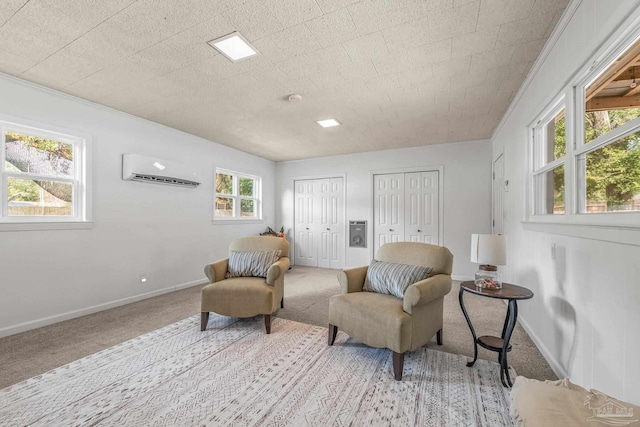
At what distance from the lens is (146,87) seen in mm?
2840

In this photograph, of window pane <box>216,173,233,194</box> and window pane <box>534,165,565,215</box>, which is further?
window pane <box>216,173,233,194</box>

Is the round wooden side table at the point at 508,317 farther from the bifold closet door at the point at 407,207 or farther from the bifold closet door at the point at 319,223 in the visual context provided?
the bifold closet door at the point at 319,223

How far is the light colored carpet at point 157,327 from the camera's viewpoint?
6.88 ft

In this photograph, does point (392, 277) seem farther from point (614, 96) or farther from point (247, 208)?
point (247, 208)

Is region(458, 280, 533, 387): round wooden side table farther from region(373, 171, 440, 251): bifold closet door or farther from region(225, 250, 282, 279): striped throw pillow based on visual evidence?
region(373, 171, 440, 251): bifold closet door

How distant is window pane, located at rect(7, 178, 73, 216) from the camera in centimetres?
273

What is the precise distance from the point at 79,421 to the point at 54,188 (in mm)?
2604

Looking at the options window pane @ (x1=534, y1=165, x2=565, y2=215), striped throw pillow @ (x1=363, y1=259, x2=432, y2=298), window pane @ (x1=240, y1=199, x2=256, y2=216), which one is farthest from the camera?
window pane @ (x1=240, y1=199, x2=256, y2=216)

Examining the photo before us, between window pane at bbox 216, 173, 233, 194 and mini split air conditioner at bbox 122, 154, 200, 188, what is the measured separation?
0.64 m

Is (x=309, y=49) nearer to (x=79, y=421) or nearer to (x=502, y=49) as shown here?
(x=502, y=49)

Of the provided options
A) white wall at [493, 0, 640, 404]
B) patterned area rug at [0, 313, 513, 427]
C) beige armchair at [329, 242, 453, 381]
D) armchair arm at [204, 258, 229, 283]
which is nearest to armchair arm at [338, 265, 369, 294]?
beige armchair at [329, 242, 453, 381]

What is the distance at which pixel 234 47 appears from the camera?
2.16 meters

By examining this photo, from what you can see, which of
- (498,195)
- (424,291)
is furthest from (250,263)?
(498,195)

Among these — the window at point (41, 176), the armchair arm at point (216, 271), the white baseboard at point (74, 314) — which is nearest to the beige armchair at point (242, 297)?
the armchair arm at point (216, 271)
